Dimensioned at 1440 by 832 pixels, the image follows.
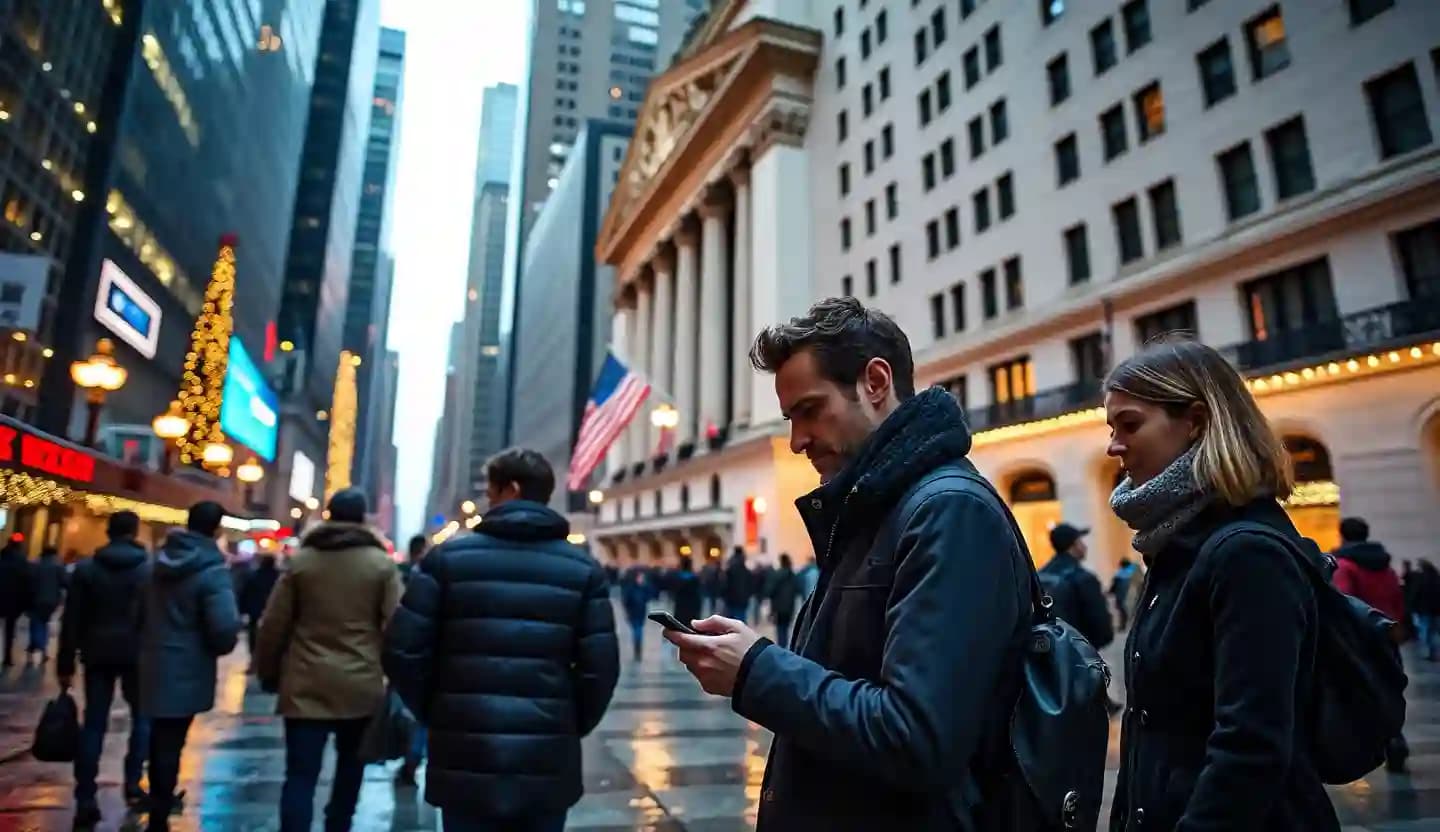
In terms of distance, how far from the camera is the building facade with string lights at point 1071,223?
17.7 m

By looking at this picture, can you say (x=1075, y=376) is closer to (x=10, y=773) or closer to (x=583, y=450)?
(x=583, y=450)

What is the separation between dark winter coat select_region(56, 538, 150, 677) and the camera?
5.81m

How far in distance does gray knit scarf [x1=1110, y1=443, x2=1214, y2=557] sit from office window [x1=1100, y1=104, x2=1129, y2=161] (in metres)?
25.9

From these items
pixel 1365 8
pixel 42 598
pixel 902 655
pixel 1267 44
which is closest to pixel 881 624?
pixel 902 655

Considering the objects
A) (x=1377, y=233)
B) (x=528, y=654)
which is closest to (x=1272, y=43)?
Answer: (x=1377, y=233)

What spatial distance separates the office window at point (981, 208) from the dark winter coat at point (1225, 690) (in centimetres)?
→ 2960

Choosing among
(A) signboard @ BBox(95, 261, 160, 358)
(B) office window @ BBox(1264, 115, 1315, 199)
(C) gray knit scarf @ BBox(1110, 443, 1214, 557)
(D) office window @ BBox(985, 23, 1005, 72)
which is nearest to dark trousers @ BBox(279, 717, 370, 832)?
(C) gray knit scarf @ BBox(1110, 443, 1214, 557)

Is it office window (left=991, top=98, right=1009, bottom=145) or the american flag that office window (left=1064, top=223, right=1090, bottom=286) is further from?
the american flag

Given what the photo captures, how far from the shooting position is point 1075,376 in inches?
1001

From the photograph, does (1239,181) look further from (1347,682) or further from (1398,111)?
(1347,682)

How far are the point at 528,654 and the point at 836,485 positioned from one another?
2.11 metres

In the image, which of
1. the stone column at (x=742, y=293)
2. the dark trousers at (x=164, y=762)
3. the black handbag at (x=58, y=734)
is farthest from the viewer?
the stone column at (x=742, y=293)

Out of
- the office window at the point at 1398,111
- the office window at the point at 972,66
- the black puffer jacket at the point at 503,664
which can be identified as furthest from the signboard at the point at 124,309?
the office window at the point at 1398,111

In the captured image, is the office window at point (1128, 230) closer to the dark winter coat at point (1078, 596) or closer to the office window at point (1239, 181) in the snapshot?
the office window at point (1239, 181)
